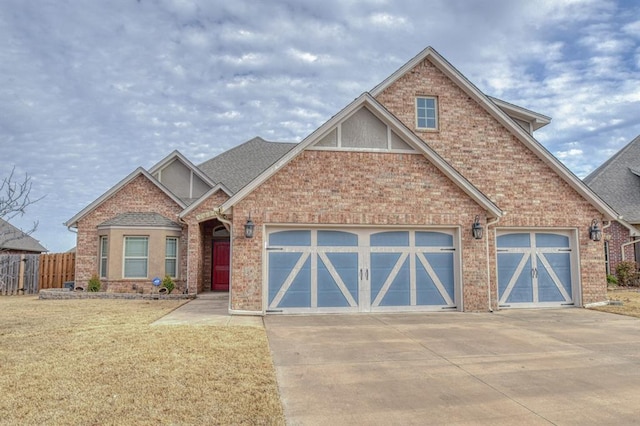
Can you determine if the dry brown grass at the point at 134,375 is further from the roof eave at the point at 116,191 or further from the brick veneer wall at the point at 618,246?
the brick veneer wall at the point at 618,246

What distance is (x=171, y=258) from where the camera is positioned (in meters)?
17.4

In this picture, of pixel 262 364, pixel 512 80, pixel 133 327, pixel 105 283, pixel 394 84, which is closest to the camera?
pixel 262 364

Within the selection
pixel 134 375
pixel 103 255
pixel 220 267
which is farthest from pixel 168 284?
pixel 134 375

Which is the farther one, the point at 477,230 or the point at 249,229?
the point at 477,230

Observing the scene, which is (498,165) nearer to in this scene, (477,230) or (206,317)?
(477,230)

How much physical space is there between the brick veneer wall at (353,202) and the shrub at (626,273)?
10697mm

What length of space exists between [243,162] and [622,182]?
1917 cm

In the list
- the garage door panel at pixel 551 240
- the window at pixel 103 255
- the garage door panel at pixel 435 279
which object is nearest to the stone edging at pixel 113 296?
the window at pixel 103 255

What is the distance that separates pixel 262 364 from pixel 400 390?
6.62ft

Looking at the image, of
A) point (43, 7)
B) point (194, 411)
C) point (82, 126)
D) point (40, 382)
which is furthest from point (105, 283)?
point (194, 411)

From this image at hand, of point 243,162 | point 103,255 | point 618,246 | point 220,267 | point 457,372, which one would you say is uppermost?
point 243,162

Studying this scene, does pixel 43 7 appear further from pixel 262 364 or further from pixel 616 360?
pixel 616 360

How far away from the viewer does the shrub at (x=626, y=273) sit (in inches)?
728

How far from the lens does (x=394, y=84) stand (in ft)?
45.5
